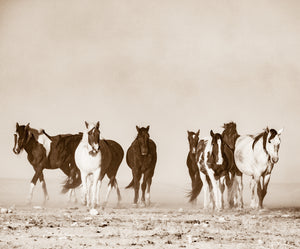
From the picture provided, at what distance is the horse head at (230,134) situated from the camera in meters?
18.9

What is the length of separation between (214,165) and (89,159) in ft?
→ 12.4

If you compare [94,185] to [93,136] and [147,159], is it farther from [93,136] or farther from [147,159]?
[147,159]

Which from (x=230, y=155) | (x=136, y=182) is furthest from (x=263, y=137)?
(x=136, y=182)

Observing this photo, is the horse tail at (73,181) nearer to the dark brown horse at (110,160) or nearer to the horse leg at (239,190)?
the dark brown horse at (110,160)

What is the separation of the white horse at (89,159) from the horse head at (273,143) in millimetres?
5072

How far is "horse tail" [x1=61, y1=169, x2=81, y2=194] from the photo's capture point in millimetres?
18772

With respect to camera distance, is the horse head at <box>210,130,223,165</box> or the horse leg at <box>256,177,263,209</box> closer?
the horse head at <box>210,130,223,165</box>

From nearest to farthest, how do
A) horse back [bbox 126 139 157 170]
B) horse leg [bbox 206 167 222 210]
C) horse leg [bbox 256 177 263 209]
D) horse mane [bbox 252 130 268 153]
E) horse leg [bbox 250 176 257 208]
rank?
1. horse leg [bbox 206 167 222 210]
2. horse leg [bbox 256 177 263 209]
3. horse mane [bbox 252 130 268 153]
4. horse leg [bbox 250 176 257 208]
5. horse back [bbox 126 139 157 170]

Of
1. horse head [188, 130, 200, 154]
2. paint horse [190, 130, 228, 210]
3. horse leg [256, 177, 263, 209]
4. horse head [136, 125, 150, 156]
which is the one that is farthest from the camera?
horse head [188, 130, 200, 154]

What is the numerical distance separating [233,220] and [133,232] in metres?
3.46

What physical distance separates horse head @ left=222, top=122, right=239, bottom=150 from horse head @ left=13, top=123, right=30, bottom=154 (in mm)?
6558

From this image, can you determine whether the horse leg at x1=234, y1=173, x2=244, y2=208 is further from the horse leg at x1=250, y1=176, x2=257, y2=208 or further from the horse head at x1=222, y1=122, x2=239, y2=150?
the horse head at x1=222, y1=122, x2=239, y2=150

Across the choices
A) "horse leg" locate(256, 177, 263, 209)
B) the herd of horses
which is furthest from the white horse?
"horse leg" locate(256, 177, 263, 209)

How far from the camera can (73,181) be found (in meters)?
18.9
